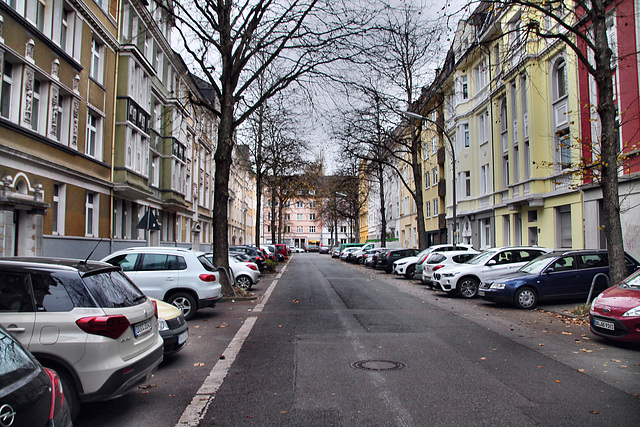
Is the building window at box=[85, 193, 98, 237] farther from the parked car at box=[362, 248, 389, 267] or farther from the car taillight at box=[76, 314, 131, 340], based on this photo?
the parked car at box=[362, 248, 389, 267]

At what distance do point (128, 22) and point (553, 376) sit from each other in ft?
81.3

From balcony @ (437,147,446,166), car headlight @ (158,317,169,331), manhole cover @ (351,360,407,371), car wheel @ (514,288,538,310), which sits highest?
balcony @ (437,147,446,166)

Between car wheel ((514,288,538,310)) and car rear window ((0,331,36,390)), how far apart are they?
12.5 m

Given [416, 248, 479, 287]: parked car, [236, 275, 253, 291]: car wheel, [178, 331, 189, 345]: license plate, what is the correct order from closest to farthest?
1. [178, 331, 189, 345]: license plate
2. [236, 275, 253, 291]: car wheel
3. [416, 248, 479, 287]: parked car

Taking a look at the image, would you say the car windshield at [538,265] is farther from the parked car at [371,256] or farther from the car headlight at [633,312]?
the parked car at [371,256]

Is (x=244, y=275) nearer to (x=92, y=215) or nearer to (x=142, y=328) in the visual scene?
(x=92, y=215)

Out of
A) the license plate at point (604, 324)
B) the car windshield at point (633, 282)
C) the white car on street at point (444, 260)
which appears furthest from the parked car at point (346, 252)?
the license plate at point (604, 324)

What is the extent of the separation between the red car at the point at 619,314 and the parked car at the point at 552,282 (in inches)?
161

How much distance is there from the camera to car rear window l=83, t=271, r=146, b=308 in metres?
4.71

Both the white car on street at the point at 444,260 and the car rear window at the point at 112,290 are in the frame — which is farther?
the white car on street at the point at 444,260

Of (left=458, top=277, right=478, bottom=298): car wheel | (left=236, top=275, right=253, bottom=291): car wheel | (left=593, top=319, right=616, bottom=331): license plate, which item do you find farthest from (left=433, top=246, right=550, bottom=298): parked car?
(left=593, top=319, right=616, bottom=331): license plate

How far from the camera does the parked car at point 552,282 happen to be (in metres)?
13.1

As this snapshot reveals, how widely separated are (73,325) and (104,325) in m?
0.26

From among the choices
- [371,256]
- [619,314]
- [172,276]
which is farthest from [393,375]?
[371,256]
